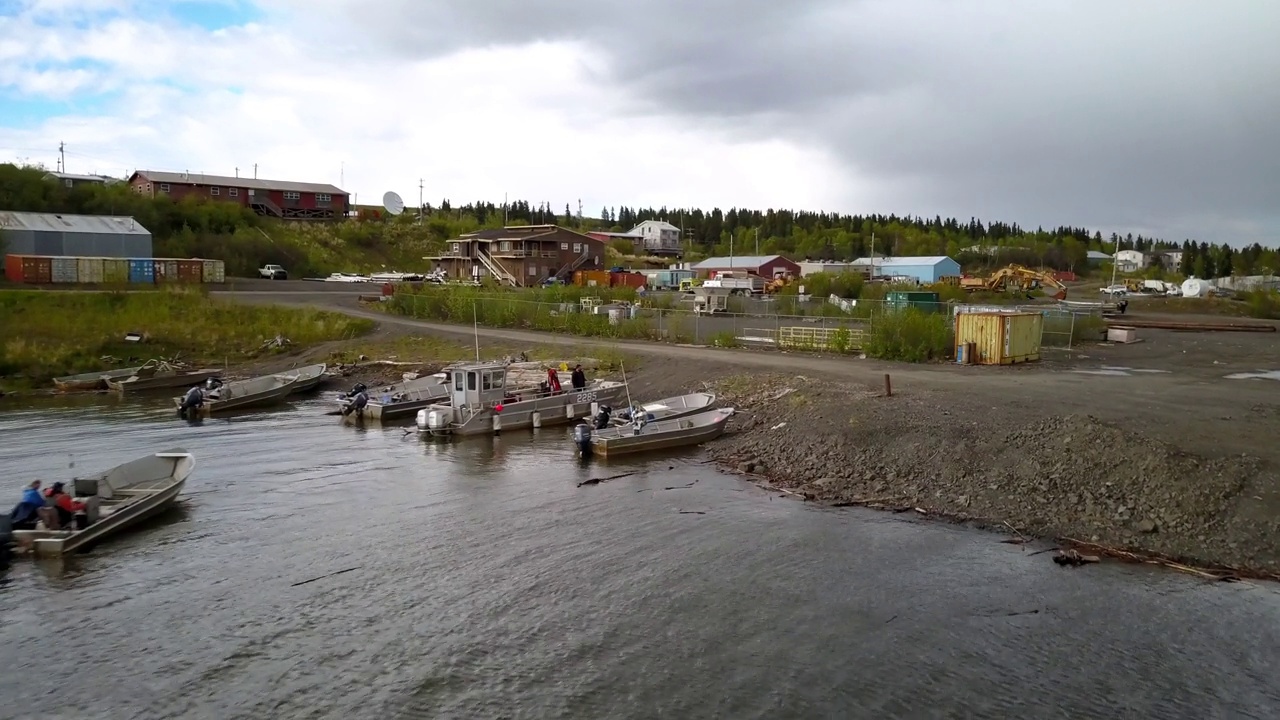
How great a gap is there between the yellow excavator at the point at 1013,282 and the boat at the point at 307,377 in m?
66.6

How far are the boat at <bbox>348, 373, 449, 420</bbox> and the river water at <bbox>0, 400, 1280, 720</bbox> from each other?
11834 mm

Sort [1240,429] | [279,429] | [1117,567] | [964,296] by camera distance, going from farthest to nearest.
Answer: [964,296] → [279,429] → [1240,429] → [1117,567]

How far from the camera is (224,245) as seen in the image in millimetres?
85750

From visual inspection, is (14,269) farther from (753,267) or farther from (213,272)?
(753,267)

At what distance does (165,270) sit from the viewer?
220 feet

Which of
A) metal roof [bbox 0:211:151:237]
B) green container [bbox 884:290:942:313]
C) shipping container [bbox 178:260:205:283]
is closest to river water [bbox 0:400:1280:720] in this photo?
green container [bbox 884:290:942:313]

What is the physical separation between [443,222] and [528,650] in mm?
116861

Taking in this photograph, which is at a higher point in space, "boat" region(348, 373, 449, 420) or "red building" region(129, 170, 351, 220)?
"red building" region(129, 170, 351, 220)

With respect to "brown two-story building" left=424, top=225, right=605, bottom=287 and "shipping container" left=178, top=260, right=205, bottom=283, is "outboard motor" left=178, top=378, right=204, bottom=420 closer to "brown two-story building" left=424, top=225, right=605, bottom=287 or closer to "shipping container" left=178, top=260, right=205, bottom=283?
"shipping container" left=178, top=260, right=205, bottom=283

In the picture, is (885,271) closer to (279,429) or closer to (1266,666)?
(279,429)

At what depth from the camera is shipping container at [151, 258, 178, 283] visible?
216 ft

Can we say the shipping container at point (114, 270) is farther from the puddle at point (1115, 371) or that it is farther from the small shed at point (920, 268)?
the small shed at point (920, 268)

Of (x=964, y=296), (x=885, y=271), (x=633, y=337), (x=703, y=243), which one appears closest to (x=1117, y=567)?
(x=633, y=337)

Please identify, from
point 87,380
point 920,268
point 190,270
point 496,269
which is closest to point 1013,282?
point 920,268
